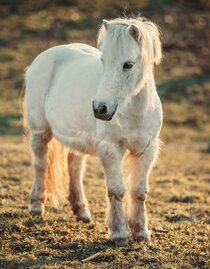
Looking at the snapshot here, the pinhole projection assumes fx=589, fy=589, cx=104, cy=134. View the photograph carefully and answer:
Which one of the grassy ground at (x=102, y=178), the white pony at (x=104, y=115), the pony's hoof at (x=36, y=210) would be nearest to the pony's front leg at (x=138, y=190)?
the white pony at (x=104, y=115)

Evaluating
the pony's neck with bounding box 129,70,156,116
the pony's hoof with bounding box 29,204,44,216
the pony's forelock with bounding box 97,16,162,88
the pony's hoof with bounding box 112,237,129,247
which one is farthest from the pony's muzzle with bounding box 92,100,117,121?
the pony's hoof with bounding box 29,204,44,216

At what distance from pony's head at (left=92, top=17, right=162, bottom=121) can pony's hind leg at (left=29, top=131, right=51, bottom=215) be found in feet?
7.76

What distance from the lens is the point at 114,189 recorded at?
662cm

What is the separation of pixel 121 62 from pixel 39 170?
279 cm

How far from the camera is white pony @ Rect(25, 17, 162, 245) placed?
19.8 ft

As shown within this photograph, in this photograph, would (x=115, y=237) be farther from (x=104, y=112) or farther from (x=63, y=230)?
(x=104, y=112)

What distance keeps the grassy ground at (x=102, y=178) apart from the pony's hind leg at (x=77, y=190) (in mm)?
192

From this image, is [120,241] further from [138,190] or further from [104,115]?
[104,115]

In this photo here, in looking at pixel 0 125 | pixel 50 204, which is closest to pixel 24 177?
Result: pixel 50 204

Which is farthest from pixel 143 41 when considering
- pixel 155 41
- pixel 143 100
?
pixel 143 100

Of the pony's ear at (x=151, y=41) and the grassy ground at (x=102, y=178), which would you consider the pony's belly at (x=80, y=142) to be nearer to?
the grassy ground at (x=102, y=178)

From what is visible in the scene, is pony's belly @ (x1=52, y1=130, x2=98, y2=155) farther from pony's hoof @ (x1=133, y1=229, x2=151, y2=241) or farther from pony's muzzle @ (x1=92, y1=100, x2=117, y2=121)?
pony's hoof @ (x1=133, y1=229, x2=151, y2=241)

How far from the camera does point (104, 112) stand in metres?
5.80

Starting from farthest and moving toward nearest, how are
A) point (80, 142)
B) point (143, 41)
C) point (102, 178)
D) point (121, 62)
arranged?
point (102, 178)
point (80, 142)
point (143, 41)
point (121, 62)
